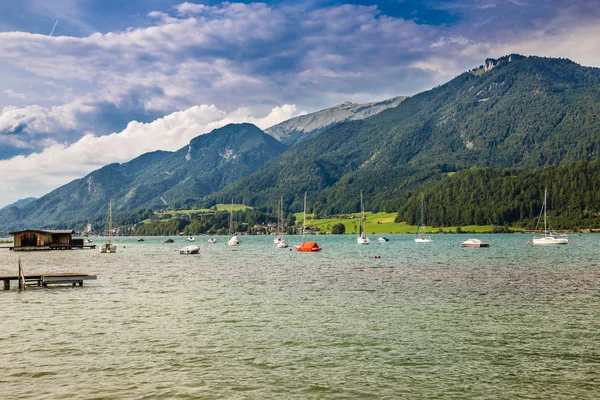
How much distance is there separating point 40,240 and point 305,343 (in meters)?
155

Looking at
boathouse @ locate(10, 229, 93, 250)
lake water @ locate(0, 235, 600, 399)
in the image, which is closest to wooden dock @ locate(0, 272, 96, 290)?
lake water @ locate(0, 235, 600, 399)

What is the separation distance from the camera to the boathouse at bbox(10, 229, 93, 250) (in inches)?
6184

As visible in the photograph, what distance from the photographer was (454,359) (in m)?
23.4

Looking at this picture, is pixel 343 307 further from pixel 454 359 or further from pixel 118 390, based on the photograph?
pixel 118 390

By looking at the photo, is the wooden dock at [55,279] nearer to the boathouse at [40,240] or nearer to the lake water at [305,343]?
the lake water at [305,343]

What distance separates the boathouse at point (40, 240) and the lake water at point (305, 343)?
11921 centimetres

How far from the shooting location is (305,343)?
2689 centimetres

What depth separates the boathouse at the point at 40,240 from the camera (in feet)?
515

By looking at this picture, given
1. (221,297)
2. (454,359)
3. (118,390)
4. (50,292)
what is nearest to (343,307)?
(221,297)

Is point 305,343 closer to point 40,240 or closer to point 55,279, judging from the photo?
point 55,279

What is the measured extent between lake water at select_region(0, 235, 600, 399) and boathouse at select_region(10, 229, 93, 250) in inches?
4693

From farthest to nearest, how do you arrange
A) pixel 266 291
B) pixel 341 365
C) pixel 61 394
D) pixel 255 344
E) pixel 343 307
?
pixel 266 291 < pixel 343 307 < pixel 255 344 < pixel 341 365 < pixel 61 394

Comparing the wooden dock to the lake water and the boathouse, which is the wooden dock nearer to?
the lake water

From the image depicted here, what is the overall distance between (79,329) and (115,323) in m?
2.33
